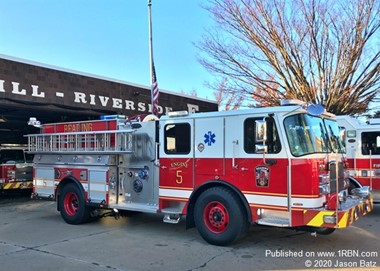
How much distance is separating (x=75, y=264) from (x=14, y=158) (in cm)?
968

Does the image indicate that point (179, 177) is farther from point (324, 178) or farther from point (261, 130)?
point (324, 178)

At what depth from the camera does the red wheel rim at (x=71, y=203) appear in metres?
9.76

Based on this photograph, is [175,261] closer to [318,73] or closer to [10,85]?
[10,85]

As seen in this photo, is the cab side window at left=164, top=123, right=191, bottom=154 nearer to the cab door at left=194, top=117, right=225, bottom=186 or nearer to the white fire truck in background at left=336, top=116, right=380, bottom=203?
the cab door at left=194, top=117, right=225, bottom=186

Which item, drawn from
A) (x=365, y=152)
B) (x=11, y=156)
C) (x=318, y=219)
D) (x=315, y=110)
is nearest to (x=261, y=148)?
(x=315, y=110)

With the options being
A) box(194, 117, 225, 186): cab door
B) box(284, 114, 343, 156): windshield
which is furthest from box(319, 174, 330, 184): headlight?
box(194, 117, 225, 186): cab door

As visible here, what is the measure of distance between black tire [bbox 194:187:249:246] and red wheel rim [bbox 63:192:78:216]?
3.50 meters

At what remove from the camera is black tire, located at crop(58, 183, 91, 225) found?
371 inches

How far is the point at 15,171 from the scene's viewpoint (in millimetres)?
13578

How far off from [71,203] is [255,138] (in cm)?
506

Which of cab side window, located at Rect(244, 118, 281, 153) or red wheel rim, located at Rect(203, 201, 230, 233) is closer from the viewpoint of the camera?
cab side window, located at Rect(244, 118, 281, 153)

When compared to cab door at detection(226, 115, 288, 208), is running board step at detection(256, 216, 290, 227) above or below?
below

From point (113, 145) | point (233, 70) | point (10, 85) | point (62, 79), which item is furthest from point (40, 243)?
point (233, 70)

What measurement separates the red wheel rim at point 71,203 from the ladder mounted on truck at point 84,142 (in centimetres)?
103
